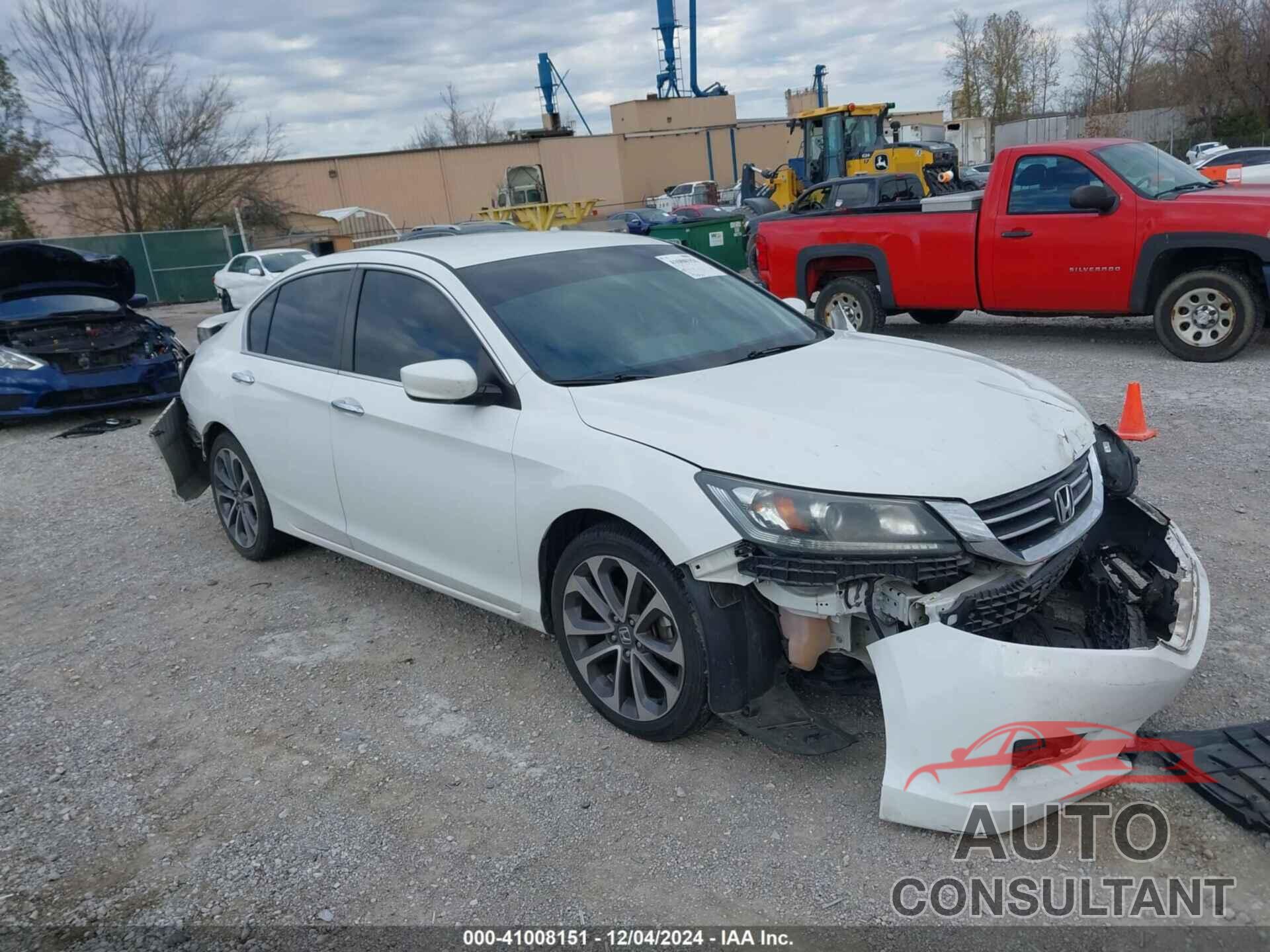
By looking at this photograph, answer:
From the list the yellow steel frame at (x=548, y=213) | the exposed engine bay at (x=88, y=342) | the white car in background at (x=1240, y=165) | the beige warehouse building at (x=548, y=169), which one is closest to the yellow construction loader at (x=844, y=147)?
the yellow steel frame at (x=548, y=213)

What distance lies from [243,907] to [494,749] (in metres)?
0.97

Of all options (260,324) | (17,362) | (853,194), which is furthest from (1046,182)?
(17,362)

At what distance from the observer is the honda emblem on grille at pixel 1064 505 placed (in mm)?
2955

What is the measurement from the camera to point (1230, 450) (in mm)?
5980

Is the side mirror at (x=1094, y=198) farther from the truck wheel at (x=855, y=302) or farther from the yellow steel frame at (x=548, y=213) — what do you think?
the yellow steel frame at (x=548, y=213)

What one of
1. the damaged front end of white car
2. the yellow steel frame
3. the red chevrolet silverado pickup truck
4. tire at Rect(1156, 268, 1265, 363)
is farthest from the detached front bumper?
the yellow steel frame

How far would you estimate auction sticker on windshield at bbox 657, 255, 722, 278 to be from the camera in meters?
4.41

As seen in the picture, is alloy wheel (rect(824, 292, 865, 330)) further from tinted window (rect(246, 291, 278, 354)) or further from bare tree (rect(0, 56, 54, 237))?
bare tree (rect(0, 56, 54, 237))

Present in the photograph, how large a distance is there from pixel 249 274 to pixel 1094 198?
57.9 feet

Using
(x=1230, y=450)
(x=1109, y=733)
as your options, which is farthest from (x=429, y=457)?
(x=1230, y=450)

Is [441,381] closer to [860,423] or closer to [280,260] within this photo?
[860,423]

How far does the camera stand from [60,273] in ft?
31.9

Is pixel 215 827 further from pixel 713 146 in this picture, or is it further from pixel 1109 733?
pixel 713 146

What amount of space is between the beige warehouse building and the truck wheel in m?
34.2
